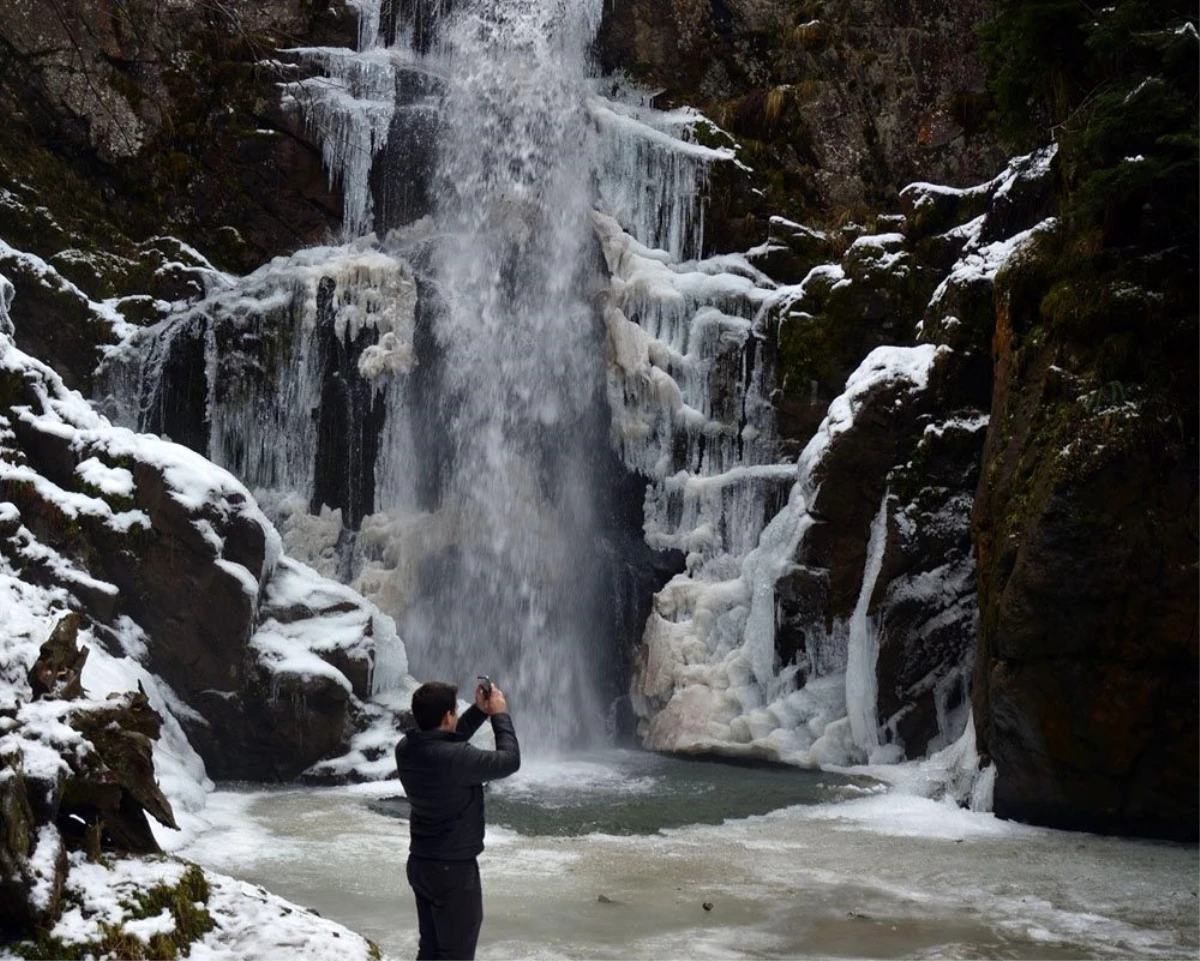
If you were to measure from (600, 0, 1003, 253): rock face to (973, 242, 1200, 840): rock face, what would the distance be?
10615mm

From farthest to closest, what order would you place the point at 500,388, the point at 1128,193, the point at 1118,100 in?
the point at 500,388 → the point at 1128,193 → the point at 1118,100

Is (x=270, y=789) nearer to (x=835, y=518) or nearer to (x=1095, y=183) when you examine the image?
(x=835, y=518)

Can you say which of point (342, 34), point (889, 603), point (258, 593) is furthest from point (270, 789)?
point (342, 34)

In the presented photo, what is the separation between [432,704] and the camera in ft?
15.2

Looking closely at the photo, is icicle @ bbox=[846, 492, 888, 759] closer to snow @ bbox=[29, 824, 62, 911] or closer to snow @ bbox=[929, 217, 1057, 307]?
snow @ bbox=[929, 217, 1057, 307]

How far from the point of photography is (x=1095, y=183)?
9344 mm

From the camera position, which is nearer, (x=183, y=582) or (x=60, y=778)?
(x=60, y=778)

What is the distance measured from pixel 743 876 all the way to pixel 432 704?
12.7ft

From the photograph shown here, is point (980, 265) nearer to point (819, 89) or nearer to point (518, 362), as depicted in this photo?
point (518, 362)

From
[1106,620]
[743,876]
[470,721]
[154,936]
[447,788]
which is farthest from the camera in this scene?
[1106,620]

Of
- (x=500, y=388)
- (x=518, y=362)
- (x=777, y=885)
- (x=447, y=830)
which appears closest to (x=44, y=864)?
(x=447, y=830)

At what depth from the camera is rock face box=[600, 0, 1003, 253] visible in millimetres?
19781

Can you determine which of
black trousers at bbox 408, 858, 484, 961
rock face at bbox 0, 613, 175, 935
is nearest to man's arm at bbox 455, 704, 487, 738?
black trousers at bbox 408, 858, 484, 961

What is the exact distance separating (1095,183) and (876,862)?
5015 mm
